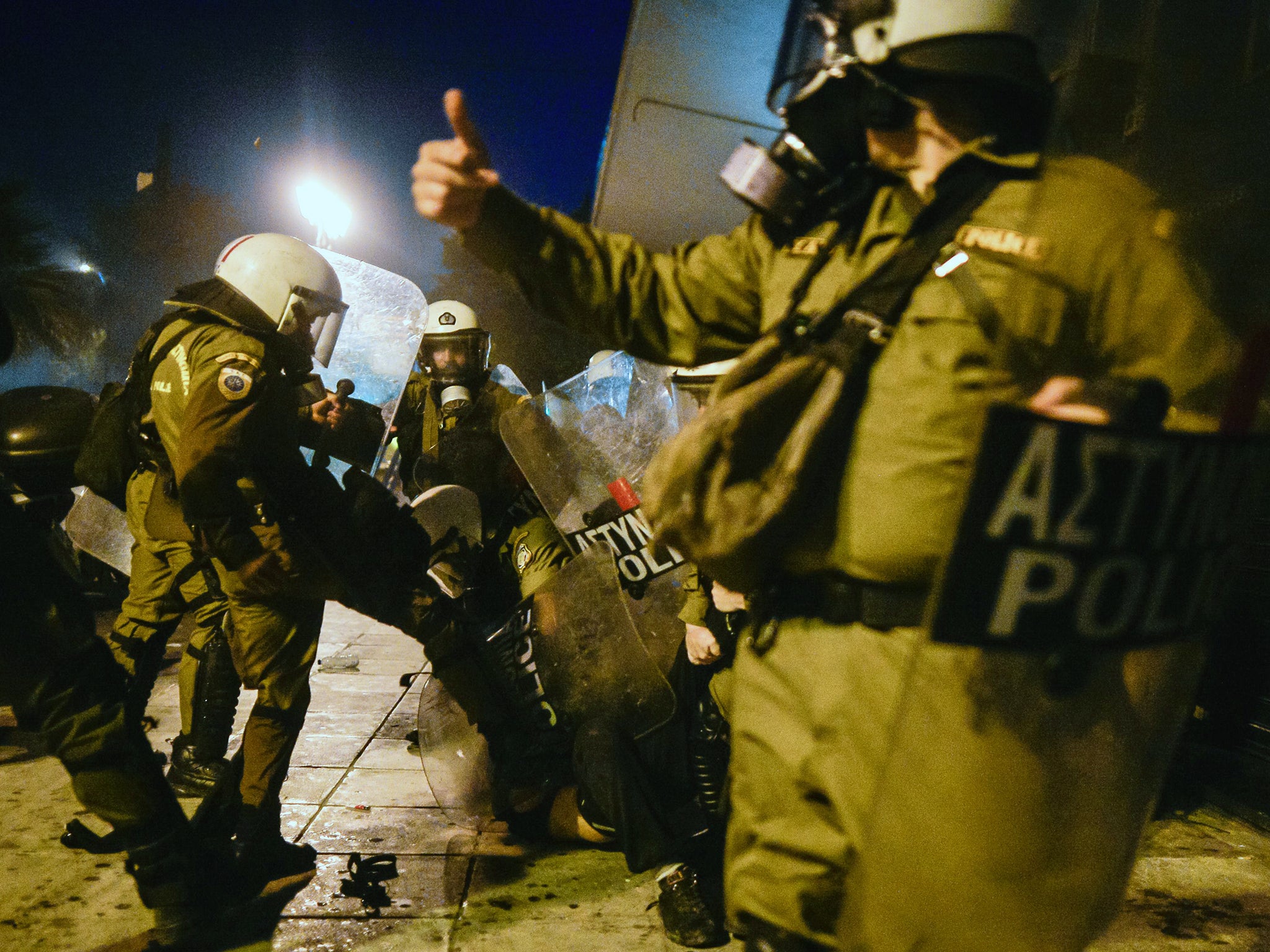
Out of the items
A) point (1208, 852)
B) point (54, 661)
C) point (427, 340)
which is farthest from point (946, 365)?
point (427, 340)

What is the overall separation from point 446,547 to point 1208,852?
3248mm

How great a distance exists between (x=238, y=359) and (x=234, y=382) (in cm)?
11

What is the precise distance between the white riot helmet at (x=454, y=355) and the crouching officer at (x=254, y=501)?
6.03 ft

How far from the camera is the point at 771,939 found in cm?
125

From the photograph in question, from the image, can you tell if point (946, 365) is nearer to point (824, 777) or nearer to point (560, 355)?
point (824, 777)

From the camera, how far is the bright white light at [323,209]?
8062 mm

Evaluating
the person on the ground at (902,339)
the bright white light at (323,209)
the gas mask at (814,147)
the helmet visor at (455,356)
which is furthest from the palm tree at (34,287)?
the person on the ground at (902,339)

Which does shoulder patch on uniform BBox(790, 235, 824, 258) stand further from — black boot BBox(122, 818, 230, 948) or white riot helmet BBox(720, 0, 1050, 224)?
black boot BBox(122, 818, 230, 948)

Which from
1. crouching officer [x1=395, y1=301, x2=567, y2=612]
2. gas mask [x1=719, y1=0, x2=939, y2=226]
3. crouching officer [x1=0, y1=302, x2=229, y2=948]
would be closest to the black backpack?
crouching officer [x1=0, y1=302, x2=229, y2=948]

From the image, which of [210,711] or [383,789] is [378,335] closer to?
[210,711]

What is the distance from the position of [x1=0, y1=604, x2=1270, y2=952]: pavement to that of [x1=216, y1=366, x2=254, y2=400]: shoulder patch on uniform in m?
1.58

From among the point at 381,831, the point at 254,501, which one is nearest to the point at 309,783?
the point at 381,831

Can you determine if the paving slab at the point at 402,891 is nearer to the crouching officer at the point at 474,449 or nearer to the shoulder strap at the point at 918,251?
the crouching officer at the point at 474,449

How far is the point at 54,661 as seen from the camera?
2.11 m
